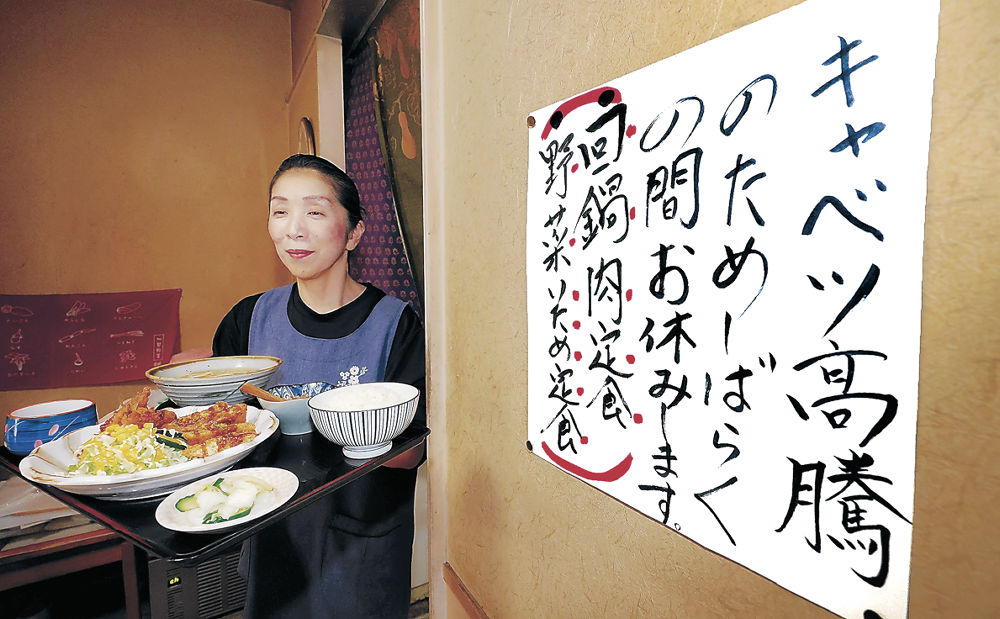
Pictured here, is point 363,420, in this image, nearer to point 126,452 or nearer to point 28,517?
point 126,452

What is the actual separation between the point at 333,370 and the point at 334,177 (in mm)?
517

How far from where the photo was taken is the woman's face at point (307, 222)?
1.18m

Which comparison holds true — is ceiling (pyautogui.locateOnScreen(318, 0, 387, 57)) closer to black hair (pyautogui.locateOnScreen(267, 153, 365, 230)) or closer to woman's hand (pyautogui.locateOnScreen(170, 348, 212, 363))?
black hair (pyautogui.locateOnScreen(267, 153, 365, 230))

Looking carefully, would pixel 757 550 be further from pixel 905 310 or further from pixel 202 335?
pixel 202 335

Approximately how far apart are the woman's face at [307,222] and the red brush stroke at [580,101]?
2.40 ft

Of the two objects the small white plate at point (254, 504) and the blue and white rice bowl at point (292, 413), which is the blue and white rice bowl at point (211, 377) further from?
the small white plate at point (254, 504)

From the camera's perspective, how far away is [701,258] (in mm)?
455

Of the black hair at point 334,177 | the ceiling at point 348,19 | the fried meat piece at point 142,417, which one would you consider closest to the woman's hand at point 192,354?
the fried meat piece at point 142,417

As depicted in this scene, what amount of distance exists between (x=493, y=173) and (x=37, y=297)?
54.6 inches

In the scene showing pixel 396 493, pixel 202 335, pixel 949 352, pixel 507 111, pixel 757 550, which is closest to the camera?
pixel 949 352

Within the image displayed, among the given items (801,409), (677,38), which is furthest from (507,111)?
(801,409)

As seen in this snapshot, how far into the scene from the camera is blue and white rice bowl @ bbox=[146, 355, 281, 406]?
972 millimetres

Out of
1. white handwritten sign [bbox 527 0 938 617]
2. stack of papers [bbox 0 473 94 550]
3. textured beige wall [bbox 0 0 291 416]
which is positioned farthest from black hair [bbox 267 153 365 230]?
stack of papers [bbox 0 473 94 550]

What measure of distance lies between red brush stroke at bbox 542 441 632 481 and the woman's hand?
1.08 m
